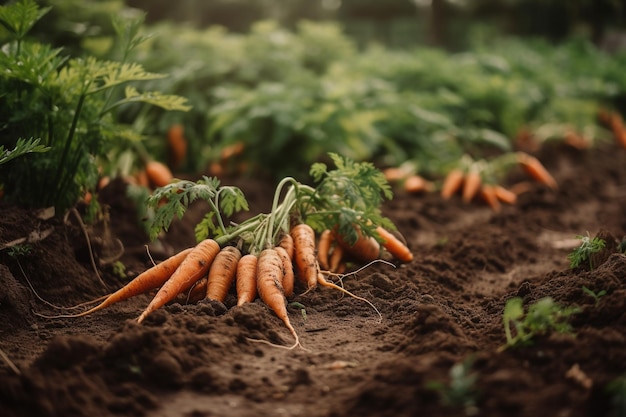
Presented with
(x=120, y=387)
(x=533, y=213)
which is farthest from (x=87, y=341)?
(x=533, y=213)

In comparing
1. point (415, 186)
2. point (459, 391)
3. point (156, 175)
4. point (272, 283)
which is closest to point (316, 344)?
point (272, 283)

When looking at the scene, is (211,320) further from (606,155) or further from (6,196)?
(606,155)

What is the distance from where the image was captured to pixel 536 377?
2.44m

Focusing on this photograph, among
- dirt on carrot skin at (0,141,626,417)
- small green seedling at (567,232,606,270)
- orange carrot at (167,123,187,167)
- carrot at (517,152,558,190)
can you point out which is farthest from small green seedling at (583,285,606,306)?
orange carrot at (167,123,187,167)

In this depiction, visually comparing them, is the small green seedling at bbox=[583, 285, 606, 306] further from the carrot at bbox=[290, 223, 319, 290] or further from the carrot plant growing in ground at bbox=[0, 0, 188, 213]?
the carrot plant growing in ground at bbox=[0, 0, 188, 213]

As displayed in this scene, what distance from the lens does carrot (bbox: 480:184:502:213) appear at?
7.08 metres

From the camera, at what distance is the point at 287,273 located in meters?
3.79

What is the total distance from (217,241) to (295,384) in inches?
53.9

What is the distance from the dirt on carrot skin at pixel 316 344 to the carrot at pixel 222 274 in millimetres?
88

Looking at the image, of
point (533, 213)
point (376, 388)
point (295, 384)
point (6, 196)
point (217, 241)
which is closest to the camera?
point (376, 388)

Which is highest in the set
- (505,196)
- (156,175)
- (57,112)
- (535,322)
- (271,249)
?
(57,112)

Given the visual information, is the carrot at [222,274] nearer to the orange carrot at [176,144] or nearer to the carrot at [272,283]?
the carrot at [272,283]

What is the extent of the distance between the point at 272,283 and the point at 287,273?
0.86 ft

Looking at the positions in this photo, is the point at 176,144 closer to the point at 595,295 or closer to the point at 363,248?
the point at 363,248
